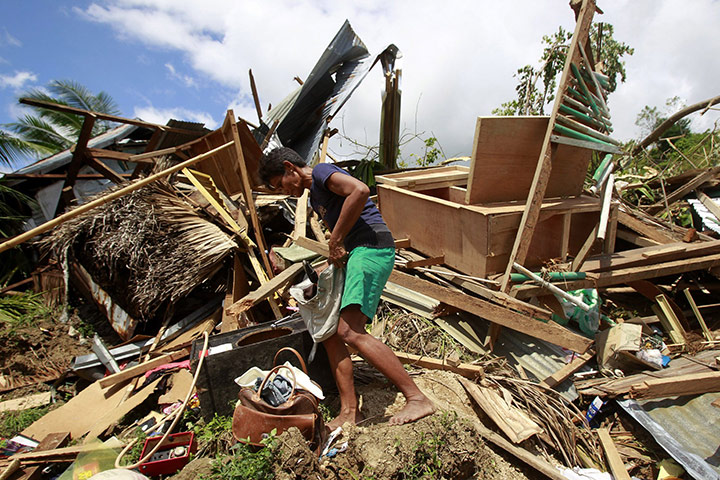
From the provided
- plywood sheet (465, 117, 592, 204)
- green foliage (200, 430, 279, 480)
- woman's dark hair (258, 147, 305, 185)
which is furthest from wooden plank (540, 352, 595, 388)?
woman's dark hair (258, 147, 305, 185)

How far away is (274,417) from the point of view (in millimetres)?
2121

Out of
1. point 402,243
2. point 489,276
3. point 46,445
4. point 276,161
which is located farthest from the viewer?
point 402,243

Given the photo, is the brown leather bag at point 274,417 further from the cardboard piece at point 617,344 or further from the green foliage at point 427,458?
the cardboard piece at point 617,344

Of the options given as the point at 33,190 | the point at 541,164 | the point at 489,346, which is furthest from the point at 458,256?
the point at 33,190

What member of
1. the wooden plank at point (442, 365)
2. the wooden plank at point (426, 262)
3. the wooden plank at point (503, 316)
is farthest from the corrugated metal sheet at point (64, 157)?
the wooden plank at point (442, 365)

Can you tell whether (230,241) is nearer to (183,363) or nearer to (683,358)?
(183,363)

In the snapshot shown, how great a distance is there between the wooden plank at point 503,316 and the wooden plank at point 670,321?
1.31m

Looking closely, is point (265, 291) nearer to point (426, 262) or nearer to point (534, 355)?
point (426, 262)

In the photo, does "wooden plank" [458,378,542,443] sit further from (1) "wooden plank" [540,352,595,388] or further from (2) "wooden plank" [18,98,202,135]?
(2) "wooden plank" [18,98,202,135]

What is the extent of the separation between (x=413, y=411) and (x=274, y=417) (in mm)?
873

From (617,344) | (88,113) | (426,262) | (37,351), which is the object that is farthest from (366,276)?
(88,113)

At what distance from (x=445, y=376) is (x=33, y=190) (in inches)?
366

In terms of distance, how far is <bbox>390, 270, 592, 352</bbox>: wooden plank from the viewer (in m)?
3.01

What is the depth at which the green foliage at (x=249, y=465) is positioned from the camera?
1.91 m
